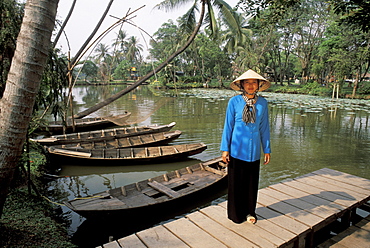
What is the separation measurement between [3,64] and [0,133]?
1.83 m

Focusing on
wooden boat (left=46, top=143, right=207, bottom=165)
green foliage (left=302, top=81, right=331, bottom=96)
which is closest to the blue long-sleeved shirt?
wooden boat (left=46, top=143, right=207, bottom=165)

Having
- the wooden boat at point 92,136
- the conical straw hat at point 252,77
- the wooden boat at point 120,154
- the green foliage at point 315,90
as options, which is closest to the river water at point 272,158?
the wooden boat at point 120,154

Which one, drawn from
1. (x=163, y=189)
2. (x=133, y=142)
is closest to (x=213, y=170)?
(x=163, y=189)

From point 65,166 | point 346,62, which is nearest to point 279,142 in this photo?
point 65,166

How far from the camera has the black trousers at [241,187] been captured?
2357 mm

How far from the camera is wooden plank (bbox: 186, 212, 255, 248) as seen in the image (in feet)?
7.07

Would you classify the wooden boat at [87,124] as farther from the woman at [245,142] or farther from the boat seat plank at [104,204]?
the woman at [245,142]

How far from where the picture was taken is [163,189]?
13.8 ft

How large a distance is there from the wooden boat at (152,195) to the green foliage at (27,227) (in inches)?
14.3

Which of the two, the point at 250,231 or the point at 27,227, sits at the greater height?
the point at 250,231

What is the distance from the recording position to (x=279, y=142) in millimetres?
8555

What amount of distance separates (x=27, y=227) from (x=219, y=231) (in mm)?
2102

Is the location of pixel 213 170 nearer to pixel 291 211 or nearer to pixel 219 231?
pixel 291 211

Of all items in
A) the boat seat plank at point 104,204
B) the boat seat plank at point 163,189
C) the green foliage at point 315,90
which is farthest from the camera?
the green foliage at point 315,90
